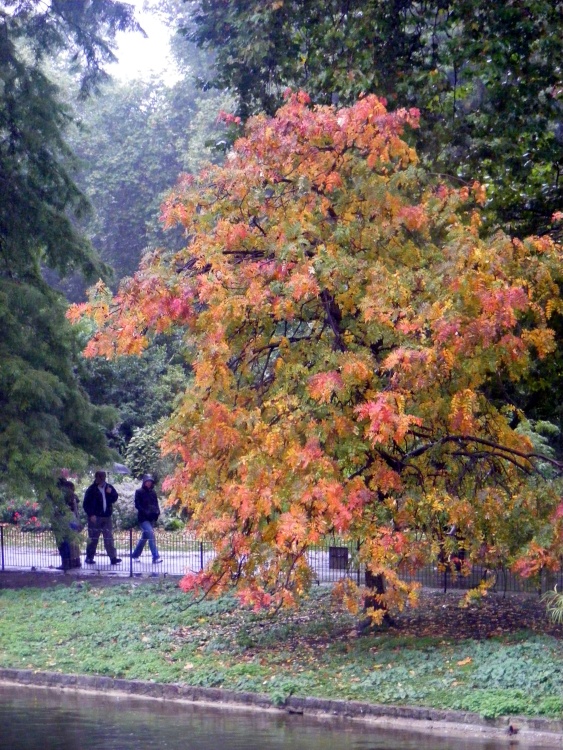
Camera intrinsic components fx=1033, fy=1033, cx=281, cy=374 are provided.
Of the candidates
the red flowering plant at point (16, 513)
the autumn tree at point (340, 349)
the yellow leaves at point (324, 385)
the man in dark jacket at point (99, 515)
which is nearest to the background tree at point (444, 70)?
the autumn tree at point (340, 349)

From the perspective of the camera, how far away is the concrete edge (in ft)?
33.1

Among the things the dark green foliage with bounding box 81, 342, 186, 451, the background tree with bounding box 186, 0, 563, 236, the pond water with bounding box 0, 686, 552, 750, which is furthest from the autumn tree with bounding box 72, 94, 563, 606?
the dark green foliage with bounding box 81, 342, 186, 451

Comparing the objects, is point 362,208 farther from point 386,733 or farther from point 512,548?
point 386,733

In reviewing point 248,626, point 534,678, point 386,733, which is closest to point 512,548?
point 534,678

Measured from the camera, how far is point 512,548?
12.7 meters

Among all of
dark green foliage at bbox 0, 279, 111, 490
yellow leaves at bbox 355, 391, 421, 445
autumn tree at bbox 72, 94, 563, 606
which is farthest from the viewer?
dark green foliage at bbox 0, 279, 111, 490

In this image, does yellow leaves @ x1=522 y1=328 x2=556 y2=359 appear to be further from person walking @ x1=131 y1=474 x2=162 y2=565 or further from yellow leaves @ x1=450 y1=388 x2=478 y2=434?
person walking @ x1=131 y1=474 x2=162 y2=565

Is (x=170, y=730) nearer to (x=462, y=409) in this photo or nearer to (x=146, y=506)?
(x=462, y=409)

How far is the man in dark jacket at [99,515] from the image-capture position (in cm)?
1977

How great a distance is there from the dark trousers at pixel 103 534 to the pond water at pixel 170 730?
7541 mm

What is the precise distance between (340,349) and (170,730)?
4.82 metres

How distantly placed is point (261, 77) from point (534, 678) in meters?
10.2

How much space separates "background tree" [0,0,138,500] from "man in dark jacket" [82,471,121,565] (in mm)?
1242

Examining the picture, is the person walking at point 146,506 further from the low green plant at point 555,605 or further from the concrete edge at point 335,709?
the low green plant at point 555,605
